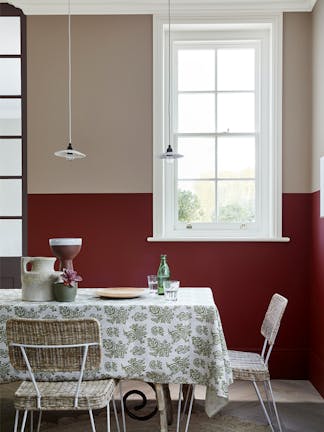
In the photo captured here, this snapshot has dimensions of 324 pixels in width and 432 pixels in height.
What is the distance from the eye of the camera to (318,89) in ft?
13.4

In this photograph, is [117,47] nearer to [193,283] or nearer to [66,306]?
[193,283]

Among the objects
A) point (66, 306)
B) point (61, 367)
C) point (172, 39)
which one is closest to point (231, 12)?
point (172, 39)

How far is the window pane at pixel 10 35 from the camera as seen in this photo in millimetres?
4555

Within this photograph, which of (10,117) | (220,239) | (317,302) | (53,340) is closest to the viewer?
(53,340)

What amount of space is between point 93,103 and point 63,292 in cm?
218

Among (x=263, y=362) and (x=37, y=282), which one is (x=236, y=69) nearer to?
(x=263, y=362)

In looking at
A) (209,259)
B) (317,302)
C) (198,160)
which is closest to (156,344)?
(209,259)

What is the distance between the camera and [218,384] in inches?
102

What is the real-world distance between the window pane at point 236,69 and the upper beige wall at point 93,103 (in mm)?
672

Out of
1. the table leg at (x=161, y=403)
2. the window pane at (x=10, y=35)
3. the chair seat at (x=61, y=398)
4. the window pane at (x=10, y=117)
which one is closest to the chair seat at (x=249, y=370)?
the table leg at (x=161, y=403)

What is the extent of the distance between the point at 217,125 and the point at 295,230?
1.19 m

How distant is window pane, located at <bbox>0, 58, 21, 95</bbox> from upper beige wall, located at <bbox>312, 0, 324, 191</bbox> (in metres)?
2.70

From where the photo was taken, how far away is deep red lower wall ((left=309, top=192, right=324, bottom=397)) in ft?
12.9

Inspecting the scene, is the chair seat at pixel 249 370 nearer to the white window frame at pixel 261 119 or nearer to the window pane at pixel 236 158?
the white window frame at pixel 261 119
